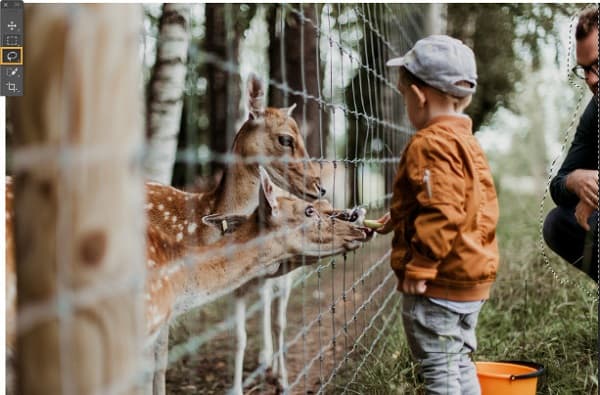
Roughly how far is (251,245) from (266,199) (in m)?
0.23

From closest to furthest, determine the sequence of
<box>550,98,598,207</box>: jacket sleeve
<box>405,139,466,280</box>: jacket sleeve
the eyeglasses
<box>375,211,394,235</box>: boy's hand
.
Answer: <box>405,139,466,280</box>: jacket sleeve < <box>375,211,394,235</box>: boy's hand < the eyeglasses < <box>550,98,598,207</box>: jacket sleeve

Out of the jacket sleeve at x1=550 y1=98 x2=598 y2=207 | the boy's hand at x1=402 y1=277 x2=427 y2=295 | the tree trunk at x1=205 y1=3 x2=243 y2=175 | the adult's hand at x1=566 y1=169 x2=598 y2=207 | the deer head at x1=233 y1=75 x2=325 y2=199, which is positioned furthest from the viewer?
the tree trunk at x1=205 y1=3 x2=243 y2=175

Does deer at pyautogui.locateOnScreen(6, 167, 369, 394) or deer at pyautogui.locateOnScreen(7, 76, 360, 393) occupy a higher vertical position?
deer at pyautogui.locateOnScreen(7, 76, 360, 393)

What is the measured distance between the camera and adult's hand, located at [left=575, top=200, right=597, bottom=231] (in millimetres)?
3723

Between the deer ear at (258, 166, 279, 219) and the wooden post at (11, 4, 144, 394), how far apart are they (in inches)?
86.3

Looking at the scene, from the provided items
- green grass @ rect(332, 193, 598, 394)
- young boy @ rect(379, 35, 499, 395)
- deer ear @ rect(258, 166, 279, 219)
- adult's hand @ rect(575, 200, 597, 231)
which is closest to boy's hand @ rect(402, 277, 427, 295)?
young boy @ rect(379, 35, 499, 395)

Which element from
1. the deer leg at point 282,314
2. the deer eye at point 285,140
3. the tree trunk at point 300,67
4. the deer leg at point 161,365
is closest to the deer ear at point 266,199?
the deer eye at point 285,140

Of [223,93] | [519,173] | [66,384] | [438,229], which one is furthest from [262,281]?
[519,173]

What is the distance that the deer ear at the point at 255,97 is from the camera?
12.9 ft

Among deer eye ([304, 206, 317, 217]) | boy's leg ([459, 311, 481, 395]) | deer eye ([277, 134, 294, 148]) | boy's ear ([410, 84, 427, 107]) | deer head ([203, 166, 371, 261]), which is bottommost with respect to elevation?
boy's leg ([459, 311, 481, 395])

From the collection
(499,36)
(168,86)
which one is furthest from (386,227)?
(499,36)

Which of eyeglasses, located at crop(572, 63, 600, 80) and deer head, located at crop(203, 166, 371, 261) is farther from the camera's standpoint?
deer head, located at crop(203, 166, 371, 261)

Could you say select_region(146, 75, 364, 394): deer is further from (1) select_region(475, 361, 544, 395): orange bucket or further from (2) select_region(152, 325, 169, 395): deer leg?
(1) select_region(475, 361, 544, 395): orange bucket

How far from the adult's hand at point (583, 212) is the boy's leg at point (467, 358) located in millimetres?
1020
